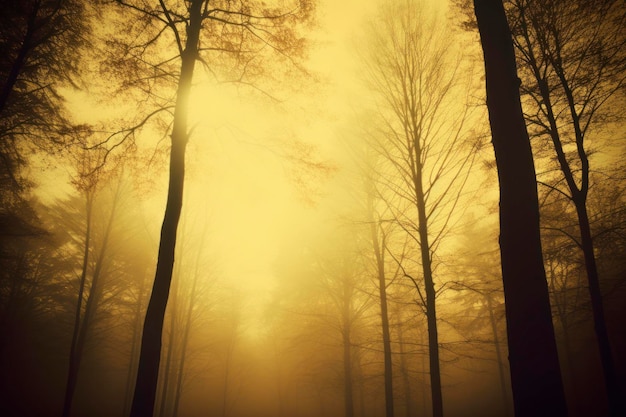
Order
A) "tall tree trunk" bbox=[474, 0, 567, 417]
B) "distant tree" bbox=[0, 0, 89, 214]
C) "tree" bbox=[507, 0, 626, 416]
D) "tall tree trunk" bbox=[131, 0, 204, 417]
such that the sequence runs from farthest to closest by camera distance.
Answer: "distant tree" bbox=[0, 0, 89, 214], "tree" bbox=[507, 0, 626, 416], "tall tree trunk" bbox=[131, 0, 204, 417], "tall tree trunk" bbox=[474, 0, 567, 417]

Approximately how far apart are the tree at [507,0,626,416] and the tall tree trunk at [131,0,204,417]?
24.1ft

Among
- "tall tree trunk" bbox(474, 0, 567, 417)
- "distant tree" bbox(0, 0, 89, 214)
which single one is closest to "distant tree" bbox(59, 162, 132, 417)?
"distant tree" bbox(0, 0, 89, 214)

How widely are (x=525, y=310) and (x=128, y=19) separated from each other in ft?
29.5

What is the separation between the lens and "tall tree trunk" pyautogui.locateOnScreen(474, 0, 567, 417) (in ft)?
7.29

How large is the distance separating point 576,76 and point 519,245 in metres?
7.82

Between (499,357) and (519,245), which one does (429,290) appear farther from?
(499,357)

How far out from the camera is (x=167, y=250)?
523 centimetres

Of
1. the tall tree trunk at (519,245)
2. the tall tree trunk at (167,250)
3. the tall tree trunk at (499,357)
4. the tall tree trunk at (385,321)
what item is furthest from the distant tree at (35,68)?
the tall tree trunk at (499,357)

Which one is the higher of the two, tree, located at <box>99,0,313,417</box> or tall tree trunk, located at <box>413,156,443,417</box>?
tree, located at <box>99,0,313,417</box>

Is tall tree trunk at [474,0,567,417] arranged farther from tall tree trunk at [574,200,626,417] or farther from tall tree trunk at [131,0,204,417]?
tall tree trunk at [574,200,626,417]

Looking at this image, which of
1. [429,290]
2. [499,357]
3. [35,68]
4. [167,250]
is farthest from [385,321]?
[499,357]

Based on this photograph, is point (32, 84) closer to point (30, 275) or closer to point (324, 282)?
point (324, 282)

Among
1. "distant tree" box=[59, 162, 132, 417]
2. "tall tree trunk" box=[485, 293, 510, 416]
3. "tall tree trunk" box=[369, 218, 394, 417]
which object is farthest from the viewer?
"tall tree trunk" box=[485, 293, 510, 416]

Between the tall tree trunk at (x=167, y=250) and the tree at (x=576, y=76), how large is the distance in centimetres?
736
